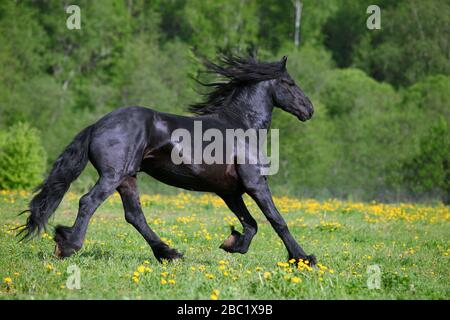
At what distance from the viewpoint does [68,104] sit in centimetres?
4684

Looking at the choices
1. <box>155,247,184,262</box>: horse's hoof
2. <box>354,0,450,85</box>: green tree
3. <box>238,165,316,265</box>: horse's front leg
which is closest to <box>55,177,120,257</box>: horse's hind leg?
<box>155,247,184,262</box>: horse's hoof

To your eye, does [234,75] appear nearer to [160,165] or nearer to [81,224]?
[160,165]

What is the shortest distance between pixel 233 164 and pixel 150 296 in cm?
254

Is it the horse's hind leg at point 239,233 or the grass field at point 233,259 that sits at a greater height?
the horse's hind leg at point 239,233

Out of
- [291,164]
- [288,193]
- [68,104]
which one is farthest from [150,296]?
[68,104]

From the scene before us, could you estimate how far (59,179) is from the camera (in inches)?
333

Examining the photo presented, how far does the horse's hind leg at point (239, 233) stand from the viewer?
859cm

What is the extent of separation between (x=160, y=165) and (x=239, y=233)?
4.25 ft

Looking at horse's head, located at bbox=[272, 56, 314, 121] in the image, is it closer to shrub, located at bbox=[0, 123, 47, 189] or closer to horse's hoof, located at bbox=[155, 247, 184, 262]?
horse's hoof, located at bbox=[155, 247, 184, 262]

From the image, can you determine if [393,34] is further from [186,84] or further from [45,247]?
[45,247]

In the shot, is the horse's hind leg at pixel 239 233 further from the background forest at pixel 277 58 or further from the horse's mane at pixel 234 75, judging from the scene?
the background forest at pixel 277 58

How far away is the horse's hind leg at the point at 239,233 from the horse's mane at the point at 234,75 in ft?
3.91

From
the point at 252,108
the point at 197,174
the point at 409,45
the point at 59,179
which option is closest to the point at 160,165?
the point at 197,174

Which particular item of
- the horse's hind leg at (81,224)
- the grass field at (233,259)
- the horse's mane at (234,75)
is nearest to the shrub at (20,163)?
the grass field at (233,259)
